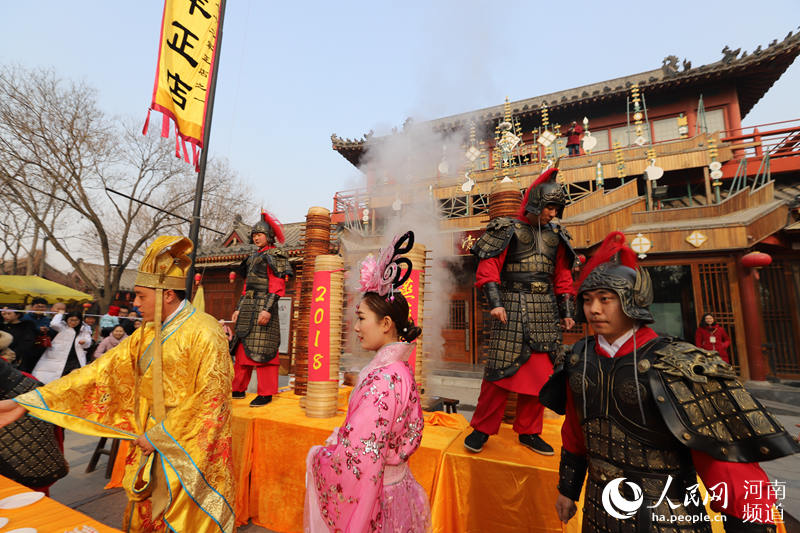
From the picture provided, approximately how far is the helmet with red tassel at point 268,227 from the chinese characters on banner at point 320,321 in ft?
4.05

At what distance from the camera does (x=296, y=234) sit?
56.9 ft

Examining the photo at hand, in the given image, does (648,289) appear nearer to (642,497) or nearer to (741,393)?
(741,393)

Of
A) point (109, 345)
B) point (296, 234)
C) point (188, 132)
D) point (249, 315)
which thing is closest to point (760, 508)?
point (249, 315)

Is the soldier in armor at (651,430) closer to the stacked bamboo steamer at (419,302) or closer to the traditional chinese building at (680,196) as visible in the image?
the stacked bamboo steamer at (419,302)

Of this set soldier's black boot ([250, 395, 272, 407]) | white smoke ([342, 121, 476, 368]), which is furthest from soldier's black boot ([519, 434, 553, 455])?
white smoke ([342, 121, 476, 368])

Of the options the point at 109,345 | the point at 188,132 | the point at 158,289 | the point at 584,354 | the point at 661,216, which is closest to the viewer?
the point at 584,354

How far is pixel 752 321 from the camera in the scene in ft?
27.2

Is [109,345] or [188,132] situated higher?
[188,132]

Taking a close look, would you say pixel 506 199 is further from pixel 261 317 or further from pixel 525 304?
pixel 261 317

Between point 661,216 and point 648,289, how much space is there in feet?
35.1

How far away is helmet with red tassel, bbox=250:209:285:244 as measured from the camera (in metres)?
4.37

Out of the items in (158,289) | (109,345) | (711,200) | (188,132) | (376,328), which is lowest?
(109,345)

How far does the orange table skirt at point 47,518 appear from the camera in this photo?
1.50 m

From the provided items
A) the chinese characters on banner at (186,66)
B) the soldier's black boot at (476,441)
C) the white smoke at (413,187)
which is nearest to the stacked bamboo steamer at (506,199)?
the soldier's black boot at (476,441)
